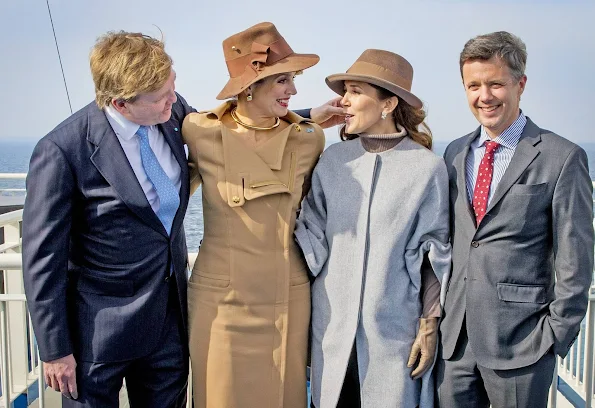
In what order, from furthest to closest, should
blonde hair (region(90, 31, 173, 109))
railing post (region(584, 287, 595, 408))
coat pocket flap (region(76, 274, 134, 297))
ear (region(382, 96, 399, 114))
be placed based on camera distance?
railing post (region(584, 287, 595, 408)) < ear (region(382, 96, 399, 114)) < coat pocket flap (region(76, 274, 134, 297)) < blonde hair (region(90, 31, 173, 109))

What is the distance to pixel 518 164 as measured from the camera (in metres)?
1.98

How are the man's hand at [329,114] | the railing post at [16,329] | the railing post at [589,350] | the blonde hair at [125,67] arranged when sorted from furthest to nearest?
the railing post at [16,329] → the railing post at [589,350] → the man's hand at [329,114] → the blonde hair at [125,67]

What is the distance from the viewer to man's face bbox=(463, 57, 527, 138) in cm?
202

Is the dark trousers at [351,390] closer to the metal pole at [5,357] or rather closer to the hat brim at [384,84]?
the hat brim at [384,84]

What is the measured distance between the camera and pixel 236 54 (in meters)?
2.27

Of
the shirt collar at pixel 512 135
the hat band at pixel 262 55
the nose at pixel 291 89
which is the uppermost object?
the hat band at pixel 262 55

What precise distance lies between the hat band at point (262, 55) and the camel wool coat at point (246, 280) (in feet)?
0.73

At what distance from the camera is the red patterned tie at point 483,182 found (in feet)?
6.64

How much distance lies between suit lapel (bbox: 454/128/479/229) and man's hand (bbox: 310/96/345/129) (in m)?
0.54

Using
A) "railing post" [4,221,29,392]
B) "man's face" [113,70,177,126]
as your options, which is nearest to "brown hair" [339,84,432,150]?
"man's face" [113,70,177,126]

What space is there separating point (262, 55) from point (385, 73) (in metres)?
0.42

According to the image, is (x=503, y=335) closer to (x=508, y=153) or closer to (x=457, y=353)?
(x=457, y=353)

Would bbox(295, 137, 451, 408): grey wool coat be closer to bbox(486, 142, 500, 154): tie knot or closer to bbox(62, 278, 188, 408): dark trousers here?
bbox(486, 142, 500, 154): tie knot

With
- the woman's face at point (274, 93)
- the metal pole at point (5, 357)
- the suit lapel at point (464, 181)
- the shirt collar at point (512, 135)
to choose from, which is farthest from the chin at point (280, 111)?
the metal pole at point (5, 357)
